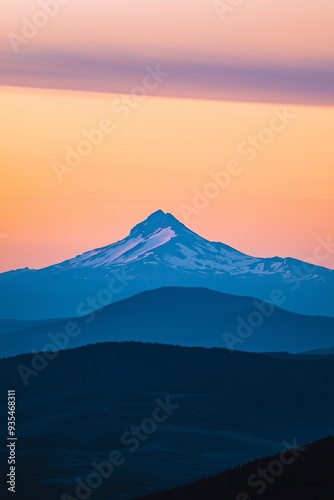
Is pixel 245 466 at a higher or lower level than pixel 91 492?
lower

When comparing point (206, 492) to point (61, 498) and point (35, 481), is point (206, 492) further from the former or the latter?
point (35, 481)

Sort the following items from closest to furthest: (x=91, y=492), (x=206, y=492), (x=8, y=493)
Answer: (x=206, y=492), (x=8, y=493), (x=91, y=492)

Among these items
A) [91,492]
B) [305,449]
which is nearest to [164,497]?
[305,449]

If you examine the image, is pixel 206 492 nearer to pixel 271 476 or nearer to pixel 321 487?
pixel 271 476

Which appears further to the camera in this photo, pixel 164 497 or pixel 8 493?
pixel 8 493

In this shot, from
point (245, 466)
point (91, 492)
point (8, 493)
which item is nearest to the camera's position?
point (245, 466)

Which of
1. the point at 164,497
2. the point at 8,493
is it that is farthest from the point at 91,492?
the point at 164,497
